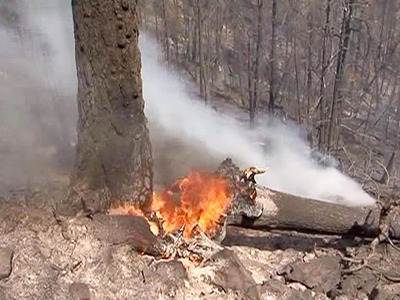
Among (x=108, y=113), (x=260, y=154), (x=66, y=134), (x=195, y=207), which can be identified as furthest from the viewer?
(x=260, y=154)

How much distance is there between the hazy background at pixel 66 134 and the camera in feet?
23.1

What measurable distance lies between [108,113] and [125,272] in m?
1.75

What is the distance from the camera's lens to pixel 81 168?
5328mm

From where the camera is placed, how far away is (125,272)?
186 inches

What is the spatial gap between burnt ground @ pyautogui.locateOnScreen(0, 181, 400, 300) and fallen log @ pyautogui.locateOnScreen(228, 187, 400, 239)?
448 millimetres

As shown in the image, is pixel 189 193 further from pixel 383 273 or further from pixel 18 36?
pixel 18 36

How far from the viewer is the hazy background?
704 centimetres

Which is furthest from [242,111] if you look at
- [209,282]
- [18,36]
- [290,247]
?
[209,282]

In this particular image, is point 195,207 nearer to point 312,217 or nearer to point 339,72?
point 312,217

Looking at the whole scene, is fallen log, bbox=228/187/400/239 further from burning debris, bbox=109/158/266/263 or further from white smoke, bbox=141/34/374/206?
white smoke, bbox=141/34/374/206

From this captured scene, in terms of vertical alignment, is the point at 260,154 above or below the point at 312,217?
below

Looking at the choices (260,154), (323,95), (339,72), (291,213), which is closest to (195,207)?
(291,213)

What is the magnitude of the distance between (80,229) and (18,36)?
1226cm

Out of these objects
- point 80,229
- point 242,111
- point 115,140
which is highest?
point 115,140
